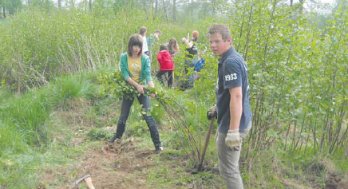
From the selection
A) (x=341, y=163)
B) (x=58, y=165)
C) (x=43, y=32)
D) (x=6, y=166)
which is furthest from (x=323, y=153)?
(x=43, y=32)

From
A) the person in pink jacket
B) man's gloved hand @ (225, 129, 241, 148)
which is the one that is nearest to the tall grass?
man's gloved hand @ (225, 129, 241, 148)

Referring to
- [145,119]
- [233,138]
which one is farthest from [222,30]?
[145,119]

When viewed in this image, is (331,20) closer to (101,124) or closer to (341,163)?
(341,163)

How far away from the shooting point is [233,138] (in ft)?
10.6

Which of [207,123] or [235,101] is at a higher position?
[235,101]

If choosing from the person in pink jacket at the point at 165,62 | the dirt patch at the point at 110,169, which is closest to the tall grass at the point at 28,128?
the dirt patch at the point at 110,169

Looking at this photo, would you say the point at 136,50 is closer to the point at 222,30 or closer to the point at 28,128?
the point at 28,128

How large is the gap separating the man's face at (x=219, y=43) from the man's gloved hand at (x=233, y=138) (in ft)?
2.35

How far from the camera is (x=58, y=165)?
4934 millimetres

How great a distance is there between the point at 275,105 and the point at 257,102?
237mm

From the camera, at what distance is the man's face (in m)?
3.31

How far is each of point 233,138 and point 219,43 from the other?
0.84m

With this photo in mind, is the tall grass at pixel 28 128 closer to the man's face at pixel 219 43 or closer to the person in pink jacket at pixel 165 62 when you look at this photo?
the man's face at pixel 219 43

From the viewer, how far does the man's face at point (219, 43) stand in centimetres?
331
